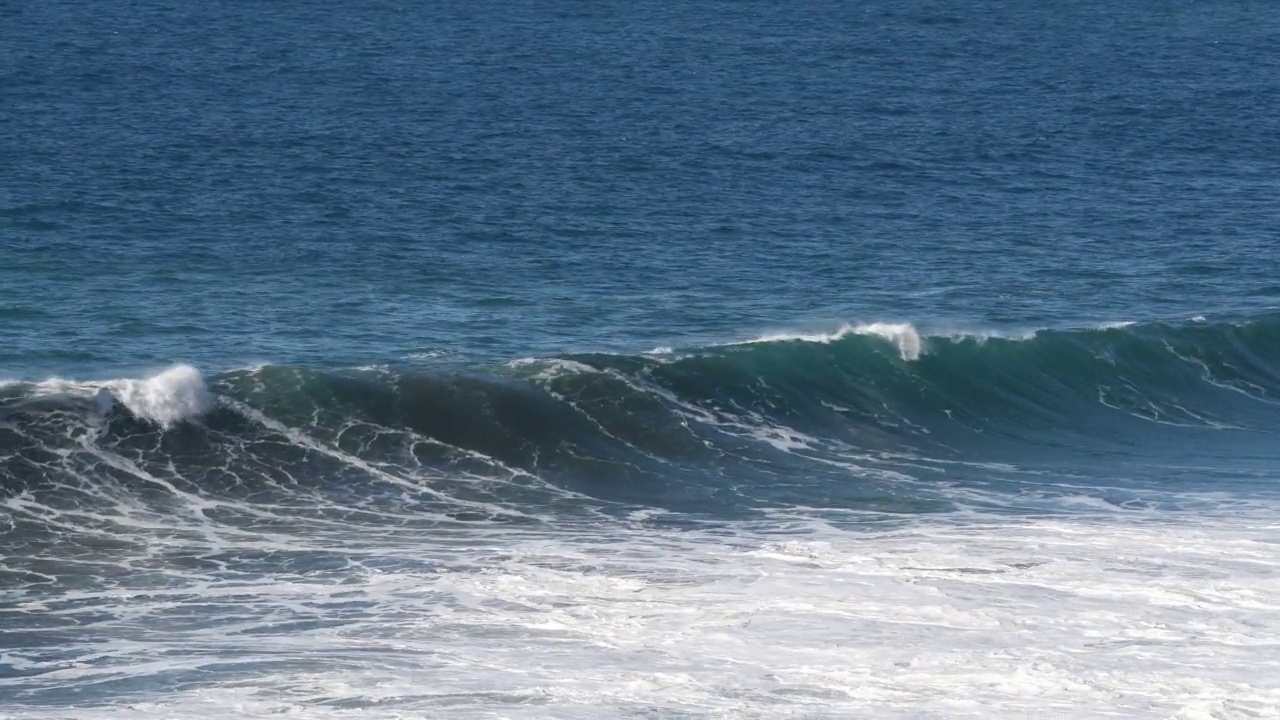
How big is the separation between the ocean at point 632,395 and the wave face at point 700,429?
0.11 m

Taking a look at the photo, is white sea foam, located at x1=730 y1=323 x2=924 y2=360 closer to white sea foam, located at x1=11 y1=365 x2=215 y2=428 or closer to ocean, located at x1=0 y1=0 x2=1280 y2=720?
ocean, located at x1=0 y1=0 x2=1280 y2=720

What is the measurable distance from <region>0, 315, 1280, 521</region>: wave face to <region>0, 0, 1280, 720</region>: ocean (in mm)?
107

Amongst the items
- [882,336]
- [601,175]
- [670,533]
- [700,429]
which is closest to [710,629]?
[670,533]

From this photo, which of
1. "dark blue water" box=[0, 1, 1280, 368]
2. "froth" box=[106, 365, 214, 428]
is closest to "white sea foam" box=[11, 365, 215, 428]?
"froth" box=[106, 365, 214, 428]

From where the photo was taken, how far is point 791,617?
24.4 m

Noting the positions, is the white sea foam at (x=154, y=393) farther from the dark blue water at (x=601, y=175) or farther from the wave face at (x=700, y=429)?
the dark blue water at (x=601, y=175)

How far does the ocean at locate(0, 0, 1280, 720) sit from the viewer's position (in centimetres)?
2308

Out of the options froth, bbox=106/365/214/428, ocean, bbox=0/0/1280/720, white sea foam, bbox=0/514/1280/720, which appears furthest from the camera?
froth, bbox=106/365/214/428

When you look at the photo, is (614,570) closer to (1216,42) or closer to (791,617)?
(791,617)

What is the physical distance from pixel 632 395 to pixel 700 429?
157 centimetres

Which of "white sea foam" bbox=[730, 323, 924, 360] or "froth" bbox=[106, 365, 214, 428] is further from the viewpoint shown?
"white sea foam" bbox=[730, 323, 924, 360]

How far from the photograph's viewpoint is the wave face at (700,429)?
30828 mm

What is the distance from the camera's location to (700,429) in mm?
34562

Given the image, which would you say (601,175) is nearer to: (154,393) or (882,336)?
(882,336)
